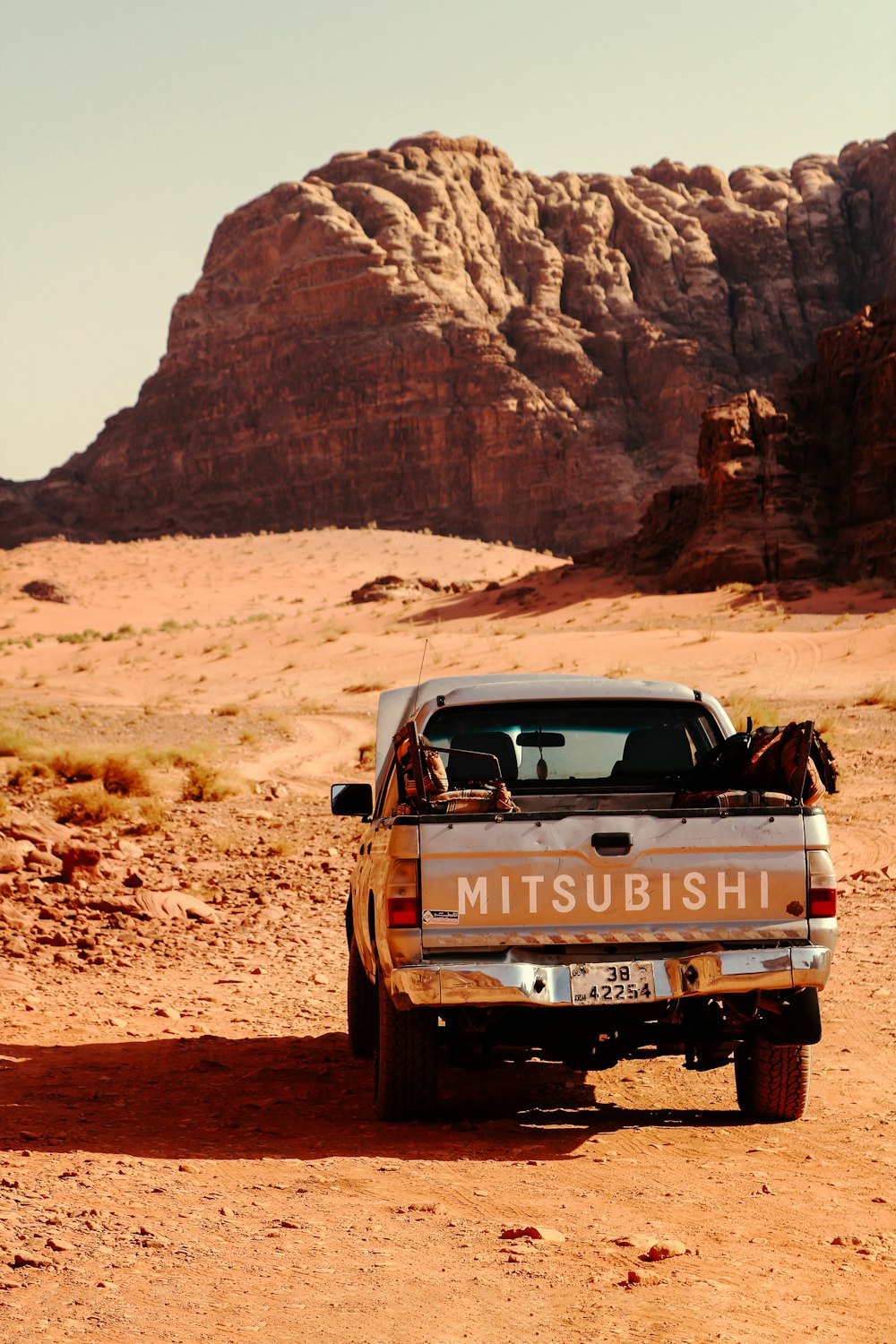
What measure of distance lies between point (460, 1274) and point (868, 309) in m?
59.0

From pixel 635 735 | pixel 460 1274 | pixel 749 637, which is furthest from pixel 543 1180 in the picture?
pixel 749 637

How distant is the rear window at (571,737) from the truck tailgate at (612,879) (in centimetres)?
127

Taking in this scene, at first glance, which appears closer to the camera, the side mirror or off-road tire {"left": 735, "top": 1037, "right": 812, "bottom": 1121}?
off-road tire {"left": 735, "top": 1037, "right": 812, "bottom": 1121}

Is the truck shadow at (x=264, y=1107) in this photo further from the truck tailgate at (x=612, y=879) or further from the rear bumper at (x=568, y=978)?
the truck tailgate at (x=612, y=879)

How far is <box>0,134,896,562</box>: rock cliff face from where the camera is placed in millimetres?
111750

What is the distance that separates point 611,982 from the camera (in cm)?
537

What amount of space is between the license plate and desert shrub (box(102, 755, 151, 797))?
14099mm

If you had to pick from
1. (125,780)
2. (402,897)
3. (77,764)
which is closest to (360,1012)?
(402,897)

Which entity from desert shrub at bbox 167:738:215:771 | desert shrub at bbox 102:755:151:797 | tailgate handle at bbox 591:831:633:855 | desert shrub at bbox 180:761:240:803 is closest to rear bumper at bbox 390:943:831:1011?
tailgate handle at bbox 591:831:633:855

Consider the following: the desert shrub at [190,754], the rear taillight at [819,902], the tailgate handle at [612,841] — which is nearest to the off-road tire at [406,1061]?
the tailgate handle at [612,841]

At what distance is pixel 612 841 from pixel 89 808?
12.1m

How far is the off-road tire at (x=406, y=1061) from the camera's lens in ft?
18.5

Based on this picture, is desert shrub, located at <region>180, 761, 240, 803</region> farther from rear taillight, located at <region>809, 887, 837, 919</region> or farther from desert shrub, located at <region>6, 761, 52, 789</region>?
rear taillight, located at <region>809, 887, 837, 919</region>

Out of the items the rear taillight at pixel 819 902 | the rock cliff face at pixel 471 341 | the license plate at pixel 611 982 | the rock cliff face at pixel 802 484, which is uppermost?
the rock cliff face at pixel 471 341
